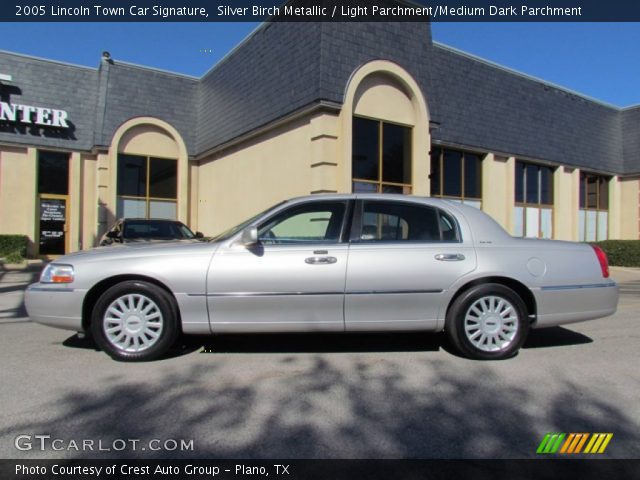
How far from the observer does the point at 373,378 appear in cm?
396

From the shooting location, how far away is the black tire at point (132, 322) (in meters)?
4.36

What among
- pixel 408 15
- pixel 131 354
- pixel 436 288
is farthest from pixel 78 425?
pixel 408 15

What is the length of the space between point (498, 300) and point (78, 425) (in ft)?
12.2

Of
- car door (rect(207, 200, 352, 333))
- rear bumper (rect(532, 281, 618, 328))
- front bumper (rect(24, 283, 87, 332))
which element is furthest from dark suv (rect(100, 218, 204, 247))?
rear bumper (rect(532, 281, 618, 328))

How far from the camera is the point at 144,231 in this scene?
33.6ft

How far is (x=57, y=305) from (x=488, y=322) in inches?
163

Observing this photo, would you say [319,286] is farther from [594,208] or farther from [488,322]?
[594,208]

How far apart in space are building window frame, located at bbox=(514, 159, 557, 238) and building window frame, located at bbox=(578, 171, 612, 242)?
1.86 metres

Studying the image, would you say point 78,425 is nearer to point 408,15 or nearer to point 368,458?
point 368,458

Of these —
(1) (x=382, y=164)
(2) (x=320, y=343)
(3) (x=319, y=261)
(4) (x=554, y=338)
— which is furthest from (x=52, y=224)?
(4) (x=554, y=338)

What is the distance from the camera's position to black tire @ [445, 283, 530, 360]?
177 inches

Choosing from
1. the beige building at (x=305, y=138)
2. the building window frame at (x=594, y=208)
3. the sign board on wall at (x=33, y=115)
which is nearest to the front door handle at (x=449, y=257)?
the beige building at (x=305, y=138)

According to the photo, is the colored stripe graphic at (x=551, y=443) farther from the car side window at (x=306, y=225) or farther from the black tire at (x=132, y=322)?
the black tire at (x=132, y=322)

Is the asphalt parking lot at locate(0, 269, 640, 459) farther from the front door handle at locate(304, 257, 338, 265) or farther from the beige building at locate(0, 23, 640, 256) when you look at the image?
the beige building at locate(0, 23, 640, 256)
